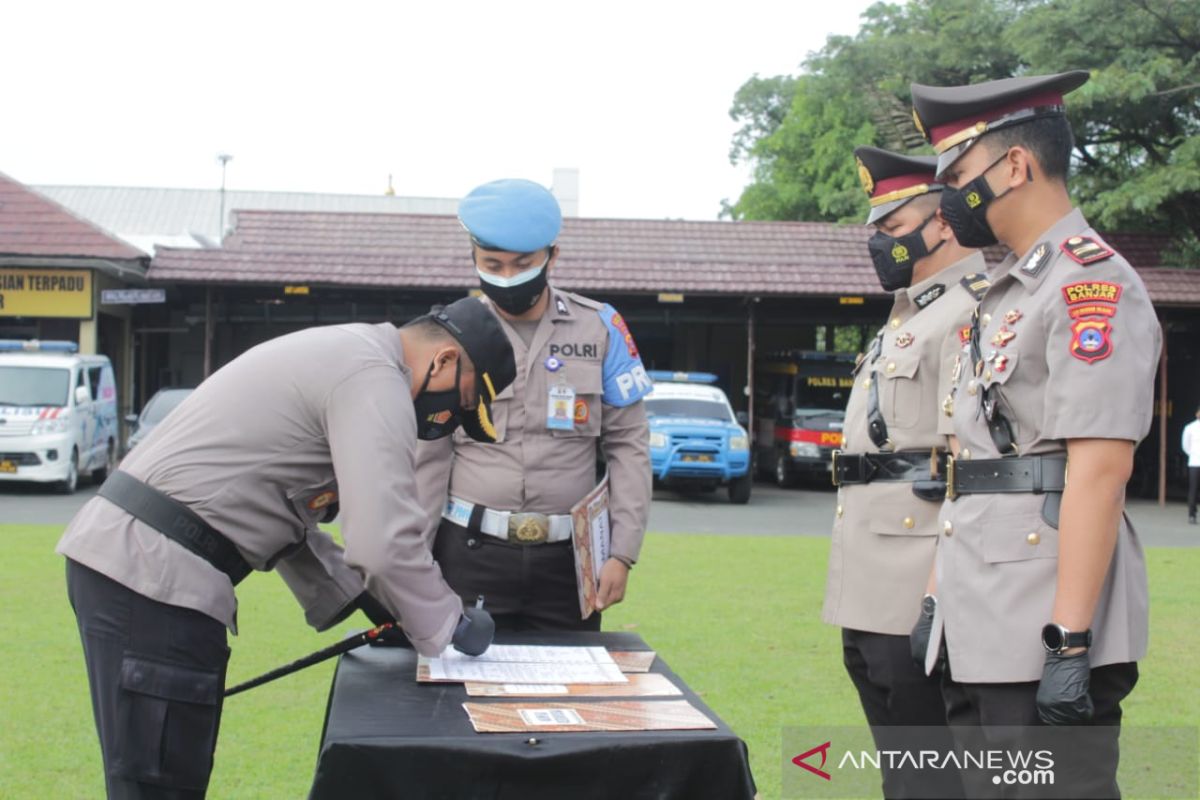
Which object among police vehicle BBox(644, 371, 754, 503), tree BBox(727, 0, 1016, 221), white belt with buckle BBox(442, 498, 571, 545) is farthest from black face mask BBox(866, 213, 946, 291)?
tree BBox(727, 0, 1016, 221)

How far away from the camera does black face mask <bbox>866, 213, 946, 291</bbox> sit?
4004 millimetres

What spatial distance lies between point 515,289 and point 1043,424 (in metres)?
1.85

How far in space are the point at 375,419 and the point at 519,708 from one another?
0.71 meters

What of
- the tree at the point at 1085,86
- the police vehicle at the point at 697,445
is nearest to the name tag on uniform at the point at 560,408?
the police vehicle at the point at 697,445

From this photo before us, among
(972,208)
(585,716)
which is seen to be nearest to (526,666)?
(585,716)

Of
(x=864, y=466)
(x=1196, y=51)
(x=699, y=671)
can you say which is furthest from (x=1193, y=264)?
(x=864, y=466)

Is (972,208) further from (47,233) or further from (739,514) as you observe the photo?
(47,233)

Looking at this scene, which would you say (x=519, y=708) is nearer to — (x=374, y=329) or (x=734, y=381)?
(x=374, y=329)

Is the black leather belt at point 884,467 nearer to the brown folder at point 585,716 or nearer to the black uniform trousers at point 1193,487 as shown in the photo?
the brown folder at point 585,716

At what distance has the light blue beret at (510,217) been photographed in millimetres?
4020

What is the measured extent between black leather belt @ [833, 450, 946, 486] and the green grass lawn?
1504mm

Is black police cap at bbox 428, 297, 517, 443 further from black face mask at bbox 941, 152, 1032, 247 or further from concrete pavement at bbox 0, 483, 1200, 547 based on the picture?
concrete pavement at bbox 0, 483, 1200, 547

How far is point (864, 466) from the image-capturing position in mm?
3881

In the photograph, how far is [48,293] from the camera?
21359 millimetres
